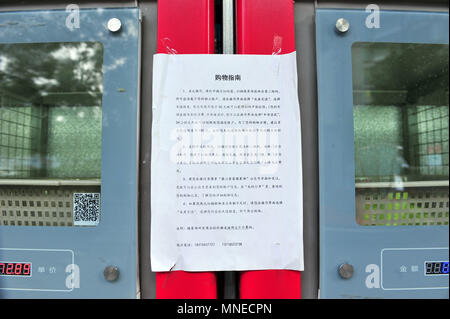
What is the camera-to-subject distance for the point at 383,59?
109 centimetres

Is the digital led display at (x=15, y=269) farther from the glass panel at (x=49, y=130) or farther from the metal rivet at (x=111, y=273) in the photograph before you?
the metal rivet at (x=111, y=273)

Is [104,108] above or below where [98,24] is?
below

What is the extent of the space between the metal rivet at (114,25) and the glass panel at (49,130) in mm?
77

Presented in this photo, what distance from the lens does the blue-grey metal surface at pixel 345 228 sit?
1.04 m

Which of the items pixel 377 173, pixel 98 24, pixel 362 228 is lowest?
pixel 362 228

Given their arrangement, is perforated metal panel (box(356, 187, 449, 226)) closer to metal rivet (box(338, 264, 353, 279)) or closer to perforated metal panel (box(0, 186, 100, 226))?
metal rivet (box(338, 264, 353, 279))

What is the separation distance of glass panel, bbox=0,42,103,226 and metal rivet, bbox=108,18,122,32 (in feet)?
0.25

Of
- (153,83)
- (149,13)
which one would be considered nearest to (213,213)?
(153,83)

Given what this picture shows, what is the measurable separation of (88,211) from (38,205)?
21cm

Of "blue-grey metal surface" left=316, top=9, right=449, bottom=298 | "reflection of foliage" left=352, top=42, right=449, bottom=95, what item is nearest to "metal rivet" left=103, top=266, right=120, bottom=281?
"blue-grey metal surface" left=316, top=9, right=449, bottom=298

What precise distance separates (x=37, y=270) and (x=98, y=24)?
38.8 inches

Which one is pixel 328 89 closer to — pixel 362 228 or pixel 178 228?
pixel 362 228

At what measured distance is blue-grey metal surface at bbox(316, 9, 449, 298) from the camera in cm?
104

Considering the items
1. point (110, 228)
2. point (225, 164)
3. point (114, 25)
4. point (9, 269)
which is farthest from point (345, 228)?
point (9, 269)
